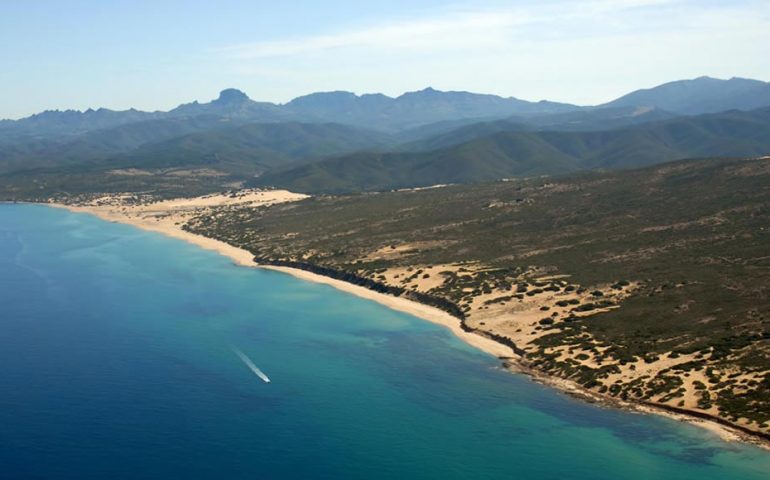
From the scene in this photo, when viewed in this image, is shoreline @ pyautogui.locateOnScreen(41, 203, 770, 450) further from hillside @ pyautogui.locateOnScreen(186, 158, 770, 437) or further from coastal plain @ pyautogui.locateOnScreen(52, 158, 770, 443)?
hillside @ pyautogui.locateOnScreen(186, 158, 770, 437)

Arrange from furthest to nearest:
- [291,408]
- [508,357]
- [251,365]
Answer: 1. [508,357]
2. [251,365]
3. [291,408]

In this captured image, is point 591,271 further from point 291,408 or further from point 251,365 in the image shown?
point 291,408

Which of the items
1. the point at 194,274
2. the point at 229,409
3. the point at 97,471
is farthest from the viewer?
the point at 194,274

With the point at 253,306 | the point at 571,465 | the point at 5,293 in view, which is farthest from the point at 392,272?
the point at 571,465

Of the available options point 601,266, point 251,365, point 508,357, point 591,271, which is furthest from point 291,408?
point 601,266

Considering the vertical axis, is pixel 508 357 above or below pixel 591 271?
below

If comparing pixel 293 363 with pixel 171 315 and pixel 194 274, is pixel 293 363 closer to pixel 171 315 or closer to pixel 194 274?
pixel 171 315
